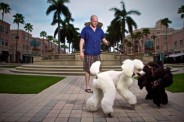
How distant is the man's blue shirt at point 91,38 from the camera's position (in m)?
5.67

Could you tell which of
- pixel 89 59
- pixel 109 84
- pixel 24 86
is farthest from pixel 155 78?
pixel 24 86

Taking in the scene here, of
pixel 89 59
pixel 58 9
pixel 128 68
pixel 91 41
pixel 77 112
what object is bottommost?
pixel 77 112

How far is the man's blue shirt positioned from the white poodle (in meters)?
1.90

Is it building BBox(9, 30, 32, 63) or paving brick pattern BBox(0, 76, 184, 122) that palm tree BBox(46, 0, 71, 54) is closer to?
building BBox(9, 30, 32, 63)

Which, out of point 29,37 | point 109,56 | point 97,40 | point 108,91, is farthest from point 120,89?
point 29,37

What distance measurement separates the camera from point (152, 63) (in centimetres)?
443

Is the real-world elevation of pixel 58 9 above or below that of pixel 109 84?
above

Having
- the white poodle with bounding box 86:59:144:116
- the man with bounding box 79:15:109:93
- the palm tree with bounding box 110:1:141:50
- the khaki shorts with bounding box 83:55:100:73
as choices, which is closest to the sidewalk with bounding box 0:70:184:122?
the white poodle with bounding box 86:59:144:116

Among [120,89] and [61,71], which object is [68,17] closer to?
[61,71]

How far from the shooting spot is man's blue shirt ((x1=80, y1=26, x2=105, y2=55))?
5668mm

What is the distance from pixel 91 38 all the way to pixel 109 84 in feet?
7.60

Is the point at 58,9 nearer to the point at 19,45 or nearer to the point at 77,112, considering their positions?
the point at 19,45

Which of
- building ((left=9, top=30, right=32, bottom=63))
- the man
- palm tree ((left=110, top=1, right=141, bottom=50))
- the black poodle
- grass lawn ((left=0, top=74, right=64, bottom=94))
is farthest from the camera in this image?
building ((left=9, top=30, right=32, bottom=63))

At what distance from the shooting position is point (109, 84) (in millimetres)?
3682
